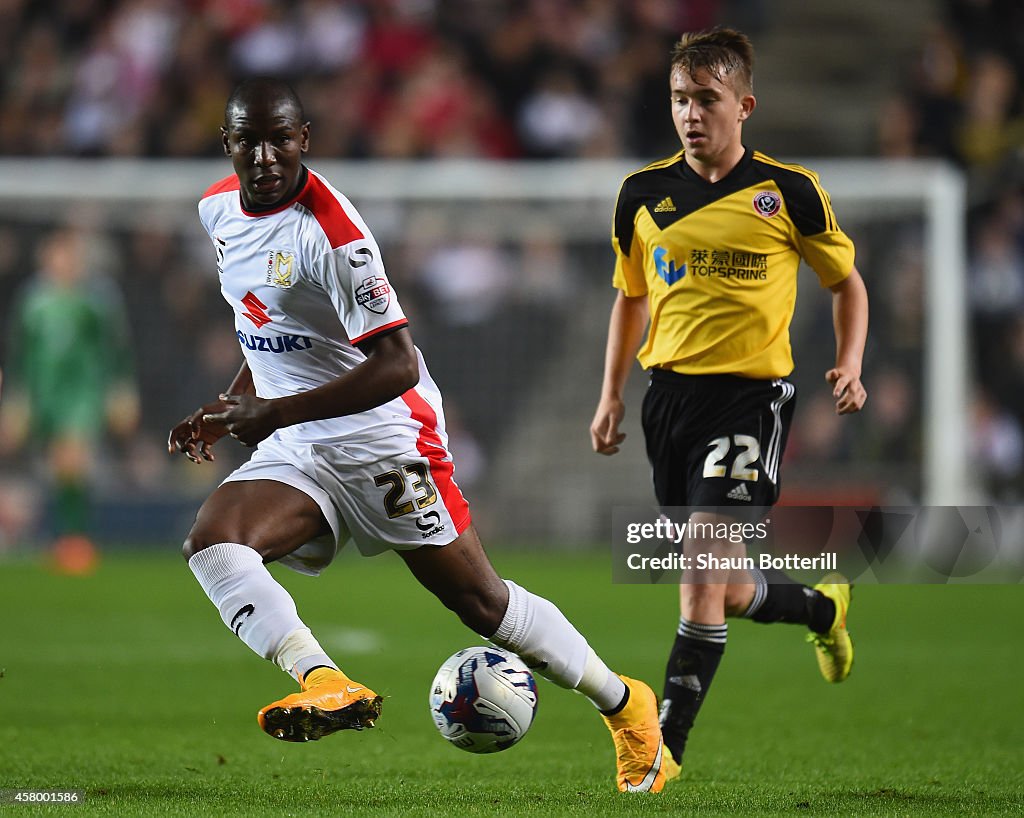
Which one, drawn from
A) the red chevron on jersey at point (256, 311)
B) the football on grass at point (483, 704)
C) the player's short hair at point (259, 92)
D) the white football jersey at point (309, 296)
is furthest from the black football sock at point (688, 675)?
the player's short hair at point (259, 92)

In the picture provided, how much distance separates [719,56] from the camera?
5102 mm

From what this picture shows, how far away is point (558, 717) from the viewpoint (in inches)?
255

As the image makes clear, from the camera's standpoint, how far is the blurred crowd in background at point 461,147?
13.5 metres

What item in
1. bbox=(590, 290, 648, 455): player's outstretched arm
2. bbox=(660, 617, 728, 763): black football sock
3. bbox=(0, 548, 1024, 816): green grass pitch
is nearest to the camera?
bbox=(0, 548, 1024, 816): green grass pitch

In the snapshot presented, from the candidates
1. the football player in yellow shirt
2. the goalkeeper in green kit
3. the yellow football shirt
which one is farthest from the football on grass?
the goalkeeper in green kit

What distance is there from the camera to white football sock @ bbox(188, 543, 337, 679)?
4.36m

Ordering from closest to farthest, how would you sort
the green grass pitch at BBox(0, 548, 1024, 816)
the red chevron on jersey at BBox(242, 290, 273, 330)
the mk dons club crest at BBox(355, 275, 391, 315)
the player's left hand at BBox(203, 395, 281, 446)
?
the player's left hand at BBox(203, 395, 281, 446) → the mk dons club crest at BBox(355, 275, 391, 315) → the green grass pitch at BBox(0, 548, 1024, 816) → the red chevron on jersey at BBox(242, 290, 273, 330)

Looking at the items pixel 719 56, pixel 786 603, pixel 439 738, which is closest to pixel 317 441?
pixel 439 738

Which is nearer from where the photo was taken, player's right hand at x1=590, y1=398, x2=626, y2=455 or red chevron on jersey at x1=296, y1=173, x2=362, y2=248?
red chevron on jersey at x1=296, y1=173, x2=362, y2=248

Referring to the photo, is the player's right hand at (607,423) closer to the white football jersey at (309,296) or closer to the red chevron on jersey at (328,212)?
the white football jersey at (309,296)

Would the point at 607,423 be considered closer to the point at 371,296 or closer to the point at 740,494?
the point at 740,494

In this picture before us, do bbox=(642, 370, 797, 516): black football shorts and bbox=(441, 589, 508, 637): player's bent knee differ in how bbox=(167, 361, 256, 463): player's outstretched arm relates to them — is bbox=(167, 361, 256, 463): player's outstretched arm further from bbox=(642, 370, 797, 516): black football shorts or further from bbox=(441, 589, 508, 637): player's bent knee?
bbox=(642, 370, 797, 516): black football shorts

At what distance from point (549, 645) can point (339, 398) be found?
3.26 ft

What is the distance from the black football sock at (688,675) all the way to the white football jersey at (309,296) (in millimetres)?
1071
